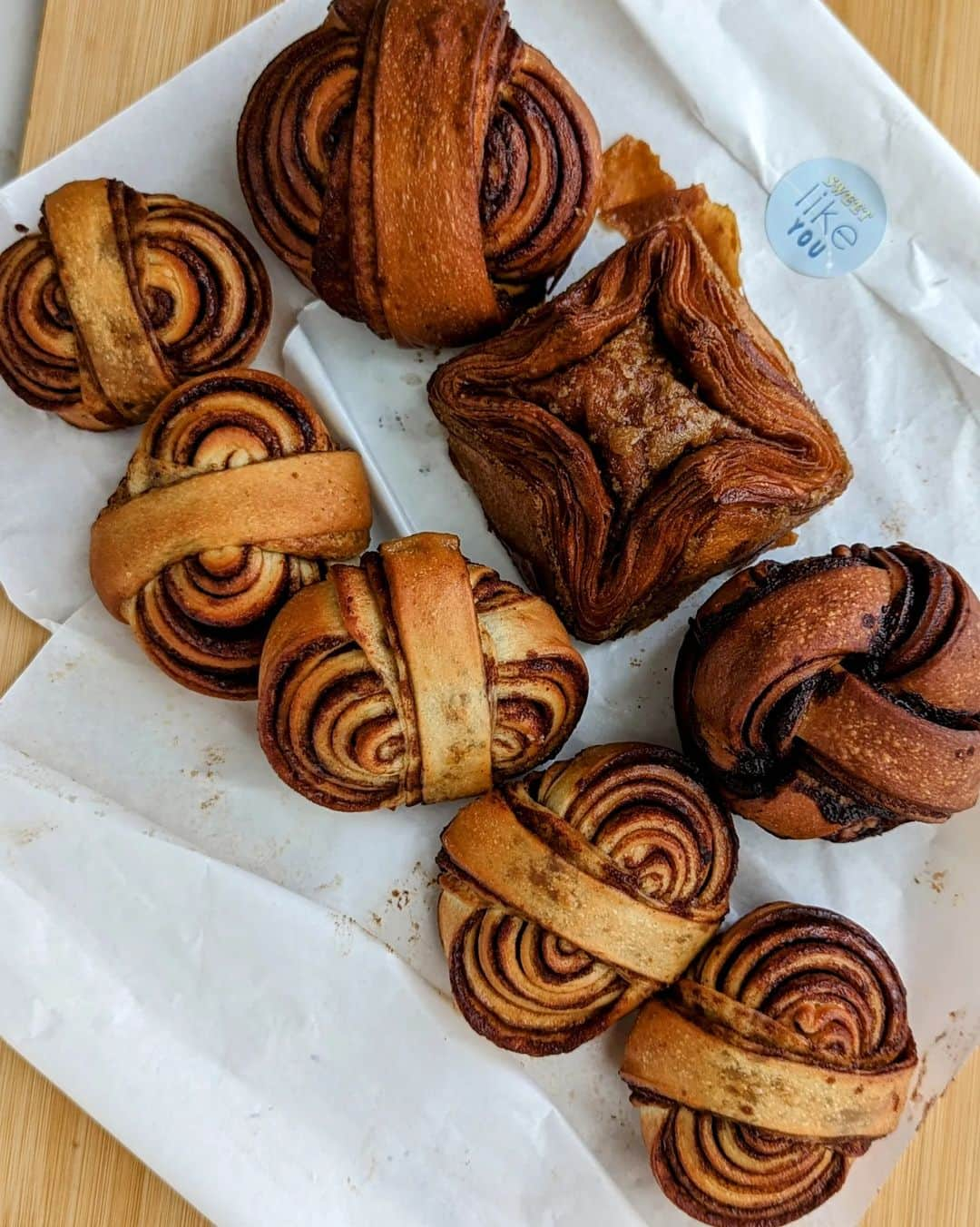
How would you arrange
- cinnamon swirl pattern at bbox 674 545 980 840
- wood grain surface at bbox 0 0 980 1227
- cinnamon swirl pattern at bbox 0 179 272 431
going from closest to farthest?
cinnamon swirl pattern at bbox 674 545 980 840, cinnamon swirl pattern at bbox 0 179 272 431, wood grain surface at bbox 0 0 980 1227

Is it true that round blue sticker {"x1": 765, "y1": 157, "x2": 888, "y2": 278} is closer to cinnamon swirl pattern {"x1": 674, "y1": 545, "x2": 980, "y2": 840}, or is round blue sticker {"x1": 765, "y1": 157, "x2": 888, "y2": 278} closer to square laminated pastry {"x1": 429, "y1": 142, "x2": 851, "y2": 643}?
square laminated pastry {"x1": 429, "y1": 142, "x2": 851, "y2": 643}

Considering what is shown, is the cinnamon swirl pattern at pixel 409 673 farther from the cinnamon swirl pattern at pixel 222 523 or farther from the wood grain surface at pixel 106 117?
the wood grain surface at pixel 106 117

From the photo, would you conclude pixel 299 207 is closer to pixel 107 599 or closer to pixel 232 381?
pixel 232 381

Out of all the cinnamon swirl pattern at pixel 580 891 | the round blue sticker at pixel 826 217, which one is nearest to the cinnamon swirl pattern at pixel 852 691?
the cinnamon swirl pattern at pixel 580 891

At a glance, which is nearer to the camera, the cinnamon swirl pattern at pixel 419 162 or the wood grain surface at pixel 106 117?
the cinnamon swirl pattern at pixel 419 162

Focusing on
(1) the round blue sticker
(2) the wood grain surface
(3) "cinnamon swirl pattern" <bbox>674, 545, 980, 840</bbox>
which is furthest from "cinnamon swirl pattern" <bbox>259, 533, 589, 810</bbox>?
(1) the round blue sticker

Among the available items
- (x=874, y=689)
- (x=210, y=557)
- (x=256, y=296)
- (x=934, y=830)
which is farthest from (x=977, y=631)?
(x=256, y=296)

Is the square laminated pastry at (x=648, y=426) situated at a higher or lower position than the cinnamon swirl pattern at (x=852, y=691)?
higher

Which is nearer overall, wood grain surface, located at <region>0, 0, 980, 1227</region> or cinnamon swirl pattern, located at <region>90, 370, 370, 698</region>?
cinnamon swirl pattern, located at <region>90, 370, 370, 698</region>
